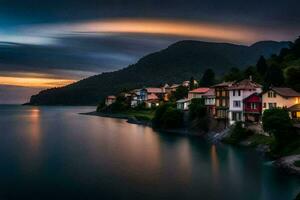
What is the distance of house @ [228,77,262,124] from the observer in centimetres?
6400

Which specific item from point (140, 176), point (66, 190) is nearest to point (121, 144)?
point (140, 176)

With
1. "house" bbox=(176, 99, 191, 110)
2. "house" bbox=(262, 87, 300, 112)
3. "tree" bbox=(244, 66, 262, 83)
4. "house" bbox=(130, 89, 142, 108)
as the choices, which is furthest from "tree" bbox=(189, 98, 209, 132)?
"house" bbox=(130, 89, 142, 108)

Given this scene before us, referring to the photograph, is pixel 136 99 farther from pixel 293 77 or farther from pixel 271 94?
pixel 271 94

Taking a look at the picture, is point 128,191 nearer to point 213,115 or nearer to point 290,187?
point 290,187

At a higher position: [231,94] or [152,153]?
[231,94]

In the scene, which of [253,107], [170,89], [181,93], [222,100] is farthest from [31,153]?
[170,89]

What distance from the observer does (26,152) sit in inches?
2142

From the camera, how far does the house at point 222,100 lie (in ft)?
228

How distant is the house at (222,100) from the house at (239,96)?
2.22m

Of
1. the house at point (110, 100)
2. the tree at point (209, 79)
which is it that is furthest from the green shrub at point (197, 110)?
the house at point (110, 100)

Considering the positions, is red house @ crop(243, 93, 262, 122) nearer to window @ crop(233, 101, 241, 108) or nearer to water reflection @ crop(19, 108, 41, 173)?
window @ crop(233, 101, 241, 108)

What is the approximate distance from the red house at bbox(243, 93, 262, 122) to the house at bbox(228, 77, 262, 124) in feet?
2.39

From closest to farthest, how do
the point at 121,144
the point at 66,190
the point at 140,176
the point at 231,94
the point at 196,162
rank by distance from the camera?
the point at 66,190
the point at 140,176
the point at 196,162
the point at 121,144
the point at 231,94

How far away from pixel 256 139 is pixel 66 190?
2910cm
